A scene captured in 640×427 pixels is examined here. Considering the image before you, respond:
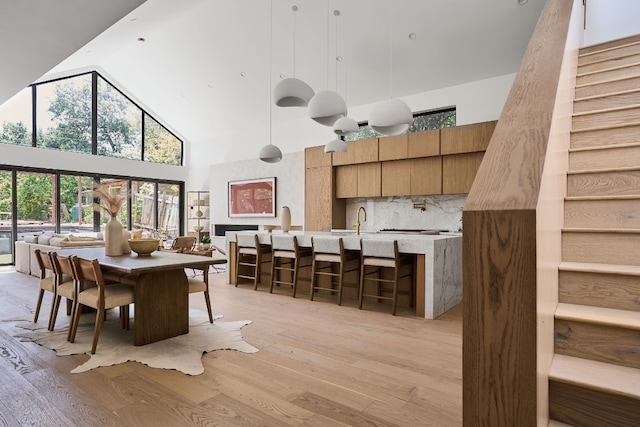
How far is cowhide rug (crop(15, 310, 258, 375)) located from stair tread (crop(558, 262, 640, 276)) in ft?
7.42

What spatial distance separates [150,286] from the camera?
3.22m

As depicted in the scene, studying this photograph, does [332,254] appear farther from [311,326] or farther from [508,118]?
[508,118]

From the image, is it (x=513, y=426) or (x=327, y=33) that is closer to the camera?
(x=513, y=426)

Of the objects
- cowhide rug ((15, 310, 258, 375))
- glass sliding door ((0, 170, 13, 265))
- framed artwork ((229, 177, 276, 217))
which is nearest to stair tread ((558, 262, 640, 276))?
cowhide rug ((15, 310, 258, 375))

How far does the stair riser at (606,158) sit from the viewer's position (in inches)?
82.1

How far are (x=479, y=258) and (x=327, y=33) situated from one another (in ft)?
20.2

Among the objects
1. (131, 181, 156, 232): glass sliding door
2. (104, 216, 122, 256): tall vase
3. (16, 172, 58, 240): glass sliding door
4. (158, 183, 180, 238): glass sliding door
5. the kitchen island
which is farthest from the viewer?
(158, 183, 180, 238): glass sliding door

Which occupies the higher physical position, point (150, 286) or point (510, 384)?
point (510, 384)

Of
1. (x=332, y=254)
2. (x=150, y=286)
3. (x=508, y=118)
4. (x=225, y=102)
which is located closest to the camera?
(x=508, y=118)

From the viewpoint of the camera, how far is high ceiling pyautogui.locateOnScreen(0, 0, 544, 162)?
5.31 meters

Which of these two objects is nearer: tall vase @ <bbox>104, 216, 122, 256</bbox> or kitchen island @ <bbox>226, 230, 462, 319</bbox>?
tall vase @ <bbox>104, 216, 122, 256</bbox>

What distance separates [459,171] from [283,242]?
10.9 ft

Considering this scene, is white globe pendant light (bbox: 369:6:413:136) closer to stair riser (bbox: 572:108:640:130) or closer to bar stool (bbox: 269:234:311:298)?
stair riser (bbox: 572:108:640:130)

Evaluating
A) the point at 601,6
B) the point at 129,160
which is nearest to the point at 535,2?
the point at 601,6
